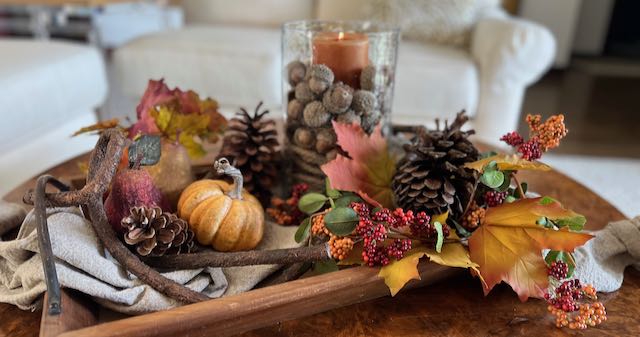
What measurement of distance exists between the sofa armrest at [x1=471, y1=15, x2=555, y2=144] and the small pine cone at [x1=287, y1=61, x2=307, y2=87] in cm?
102

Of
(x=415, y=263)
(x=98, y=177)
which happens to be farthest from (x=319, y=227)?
(x=98, y=177)

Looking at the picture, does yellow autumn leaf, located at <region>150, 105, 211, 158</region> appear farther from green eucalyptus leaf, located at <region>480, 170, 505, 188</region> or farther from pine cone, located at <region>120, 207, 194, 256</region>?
green eucalyptus leaf, located at <region>480, 170, 505, 188</region>

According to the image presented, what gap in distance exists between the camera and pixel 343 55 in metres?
0.67

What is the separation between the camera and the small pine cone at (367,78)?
67 centimetres

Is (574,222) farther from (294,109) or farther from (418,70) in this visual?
(418,70)

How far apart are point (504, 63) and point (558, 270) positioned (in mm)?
1175

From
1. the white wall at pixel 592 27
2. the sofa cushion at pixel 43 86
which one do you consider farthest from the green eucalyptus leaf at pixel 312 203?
the white wall at pixel 592 27

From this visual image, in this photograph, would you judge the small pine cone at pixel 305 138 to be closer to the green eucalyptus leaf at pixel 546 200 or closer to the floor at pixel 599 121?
the green eucalyptus leaf at pixel 546 200

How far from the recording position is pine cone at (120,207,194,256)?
49 cm

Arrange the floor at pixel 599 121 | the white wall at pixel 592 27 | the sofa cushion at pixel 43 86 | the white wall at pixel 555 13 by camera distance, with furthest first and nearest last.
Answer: the white wall at pixel 592 27 < the white wall at pixel 555 13 < the floor at pixel 599 121 < the sofa cushion at pixel 43 86

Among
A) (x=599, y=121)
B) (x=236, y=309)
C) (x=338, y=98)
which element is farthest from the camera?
(x=599, y=121)

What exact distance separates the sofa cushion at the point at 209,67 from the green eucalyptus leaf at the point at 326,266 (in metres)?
1.17

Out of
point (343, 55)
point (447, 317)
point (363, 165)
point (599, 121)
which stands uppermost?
point (343, 55)

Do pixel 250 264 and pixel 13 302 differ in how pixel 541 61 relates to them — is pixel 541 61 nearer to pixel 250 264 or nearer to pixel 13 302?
pixel 250 264
